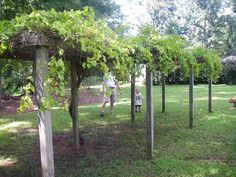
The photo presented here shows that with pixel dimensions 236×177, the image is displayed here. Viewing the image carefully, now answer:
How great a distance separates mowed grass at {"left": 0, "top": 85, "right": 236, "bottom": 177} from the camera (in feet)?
17.1

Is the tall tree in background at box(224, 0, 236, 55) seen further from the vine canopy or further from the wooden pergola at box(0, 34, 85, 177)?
the wooden pergola at box(0, 34, 85, 177)

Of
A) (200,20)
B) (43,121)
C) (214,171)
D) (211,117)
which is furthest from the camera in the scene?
(200,20)

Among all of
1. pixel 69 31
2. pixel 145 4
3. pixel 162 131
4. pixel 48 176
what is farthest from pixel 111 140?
pixel 145 4

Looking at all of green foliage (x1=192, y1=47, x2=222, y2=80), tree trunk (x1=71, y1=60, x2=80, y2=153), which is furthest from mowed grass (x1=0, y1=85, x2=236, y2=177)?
green foliage (x1=192, y1=47, x2=222, y2=80)

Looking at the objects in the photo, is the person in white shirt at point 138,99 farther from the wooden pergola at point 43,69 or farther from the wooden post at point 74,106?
the wooden pergola at point 43,69

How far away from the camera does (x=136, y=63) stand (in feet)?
17.2

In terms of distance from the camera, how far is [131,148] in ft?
21.5

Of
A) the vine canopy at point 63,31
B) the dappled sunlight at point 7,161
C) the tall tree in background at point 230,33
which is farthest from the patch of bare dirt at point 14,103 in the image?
the tall tree in background at point 230,33

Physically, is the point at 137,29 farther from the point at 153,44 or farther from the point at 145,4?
the point at 145,4

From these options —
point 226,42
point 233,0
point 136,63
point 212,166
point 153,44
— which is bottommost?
point 212,166

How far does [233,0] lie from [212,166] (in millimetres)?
31316

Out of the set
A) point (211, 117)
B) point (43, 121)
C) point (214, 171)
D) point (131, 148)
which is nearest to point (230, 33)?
point (211, 117)

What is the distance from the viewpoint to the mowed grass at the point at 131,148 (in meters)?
5.21

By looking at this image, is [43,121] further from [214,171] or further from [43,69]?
[214,171]
